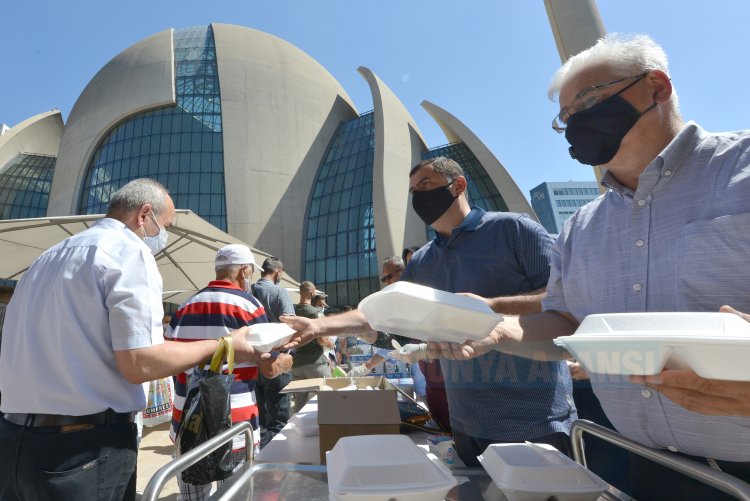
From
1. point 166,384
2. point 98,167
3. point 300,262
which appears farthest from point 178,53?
point 166,384

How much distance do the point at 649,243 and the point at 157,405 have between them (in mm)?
6161

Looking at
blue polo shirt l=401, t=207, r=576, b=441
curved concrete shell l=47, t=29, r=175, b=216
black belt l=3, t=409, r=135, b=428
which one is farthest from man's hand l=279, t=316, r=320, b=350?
curved concrete shell l=47, t=29, r=175, b=216

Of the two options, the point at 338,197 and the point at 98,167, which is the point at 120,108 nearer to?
the point at 98,167

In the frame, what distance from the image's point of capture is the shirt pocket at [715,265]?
98cm

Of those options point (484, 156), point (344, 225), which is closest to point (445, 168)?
point (344, 225)

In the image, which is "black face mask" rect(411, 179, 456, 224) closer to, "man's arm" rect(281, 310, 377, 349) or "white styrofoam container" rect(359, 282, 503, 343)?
"man's arm" rect(281, 310, 377, 349)

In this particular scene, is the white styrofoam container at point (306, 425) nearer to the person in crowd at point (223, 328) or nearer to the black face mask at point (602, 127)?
the person in crowd at point (223, 328)

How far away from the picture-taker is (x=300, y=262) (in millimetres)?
24000

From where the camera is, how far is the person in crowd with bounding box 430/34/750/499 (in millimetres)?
981

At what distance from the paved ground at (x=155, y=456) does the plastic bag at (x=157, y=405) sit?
18 centimetres

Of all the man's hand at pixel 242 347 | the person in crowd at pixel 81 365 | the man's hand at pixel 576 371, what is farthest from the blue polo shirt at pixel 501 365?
the person in crowd at pixel 81 365

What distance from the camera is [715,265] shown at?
1.01m

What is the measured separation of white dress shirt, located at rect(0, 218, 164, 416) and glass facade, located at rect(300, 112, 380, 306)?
1909cm

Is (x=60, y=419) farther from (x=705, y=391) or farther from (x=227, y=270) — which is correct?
(x=705, y=391)
